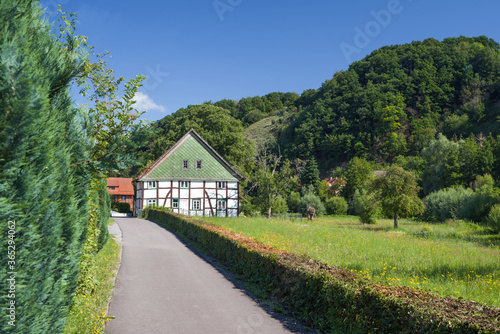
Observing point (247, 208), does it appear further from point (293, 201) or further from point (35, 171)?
point (35, 171)

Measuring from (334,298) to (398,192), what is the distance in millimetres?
27625

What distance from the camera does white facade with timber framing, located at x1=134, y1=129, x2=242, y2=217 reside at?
39875 mm

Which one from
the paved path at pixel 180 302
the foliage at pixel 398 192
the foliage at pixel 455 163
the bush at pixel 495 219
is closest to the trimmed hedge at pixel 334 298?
the paved path at pixel 180 302

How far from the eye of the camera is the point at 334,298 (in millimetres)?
6828

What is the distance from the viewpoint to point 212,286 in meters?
10.4

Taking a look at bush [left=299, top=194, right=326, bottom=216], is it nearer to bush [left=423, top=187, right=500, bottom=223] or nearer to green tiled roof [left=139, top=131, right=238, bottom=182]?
bush [left=423, top=187, right=500, bottom=223]

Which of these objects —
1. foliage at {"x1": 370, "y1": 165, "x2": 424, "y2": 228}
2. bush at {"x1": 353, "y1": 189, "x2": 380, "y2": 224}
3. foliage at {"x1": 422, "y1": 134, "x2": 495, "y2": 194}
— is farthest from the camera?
foliage at {"x1": 422, "y1": 134, "x2": 495, "y2": 194}

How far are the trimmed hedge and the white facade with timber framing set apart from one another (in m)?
29.2

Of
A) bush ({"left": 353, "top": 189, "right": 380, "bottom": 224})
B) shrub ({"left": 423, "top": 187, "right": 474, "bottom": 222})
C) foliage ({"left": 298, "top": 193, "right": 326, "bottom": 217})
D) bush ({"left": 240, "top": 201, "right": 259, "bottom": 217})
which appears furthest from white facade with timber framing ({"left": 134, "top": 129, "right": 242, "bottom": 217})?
shrub ({"left": 423, "top": 187, "right": 474, "bottom": 222})

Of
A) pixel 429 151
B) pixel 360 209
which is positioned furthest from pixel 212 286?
pixel 429 151

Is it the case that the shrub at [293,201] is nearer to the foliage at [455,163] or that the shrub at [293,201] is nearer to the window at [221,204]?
the foliage at [455,163]

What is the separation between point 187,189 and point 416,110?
8100 cm

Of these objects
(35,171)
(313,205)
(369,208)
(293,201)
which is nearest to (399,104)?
(293,201)

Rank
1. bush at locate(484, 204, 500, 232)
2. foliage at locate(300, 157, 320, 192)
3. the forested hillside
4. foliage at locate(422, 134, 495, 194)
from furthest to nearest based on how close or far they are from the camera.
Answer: the forested hillside → foliage at locate(300, 157, 320, 192) → foliage at locate(422, 134, 495, 194) → bush at locate(484, 204, 500, 232)
